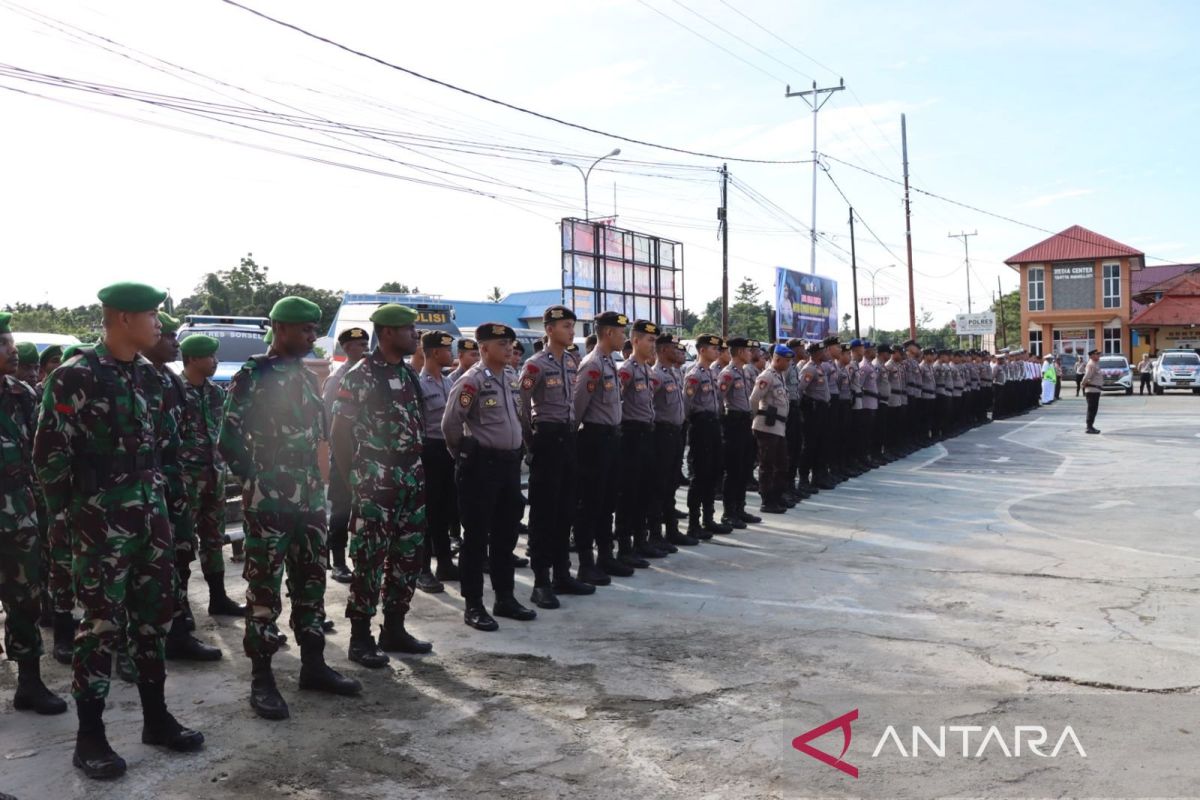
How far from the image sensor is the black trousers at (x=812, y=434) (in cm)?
1255

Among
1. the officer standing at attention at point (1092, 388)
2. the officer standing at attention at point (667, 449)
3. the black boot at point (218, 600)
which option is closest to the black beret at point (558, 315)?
the officer standing at attention at point (667, 449)

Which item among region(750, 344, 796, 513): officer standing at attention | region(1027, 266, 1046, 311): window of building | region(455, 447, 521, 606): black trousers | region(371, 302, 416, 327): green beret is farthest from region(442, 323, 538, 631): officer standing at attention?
region(1027, 266, 1046, 311): window of building

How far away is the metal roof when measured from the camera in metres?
60.1

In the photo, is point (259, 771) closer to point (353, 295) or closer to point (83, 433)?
point (83, 433)

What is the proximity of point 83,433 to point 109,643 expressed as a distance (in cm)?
87

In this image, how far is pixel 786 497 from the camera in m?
11.5

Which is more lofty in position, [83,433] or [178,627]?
[83,433]

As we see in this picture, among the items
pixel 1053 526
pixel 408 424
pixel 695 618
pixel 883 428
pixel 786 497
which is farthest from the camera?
pixel 883 428

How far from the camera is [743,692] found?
471 centimetres

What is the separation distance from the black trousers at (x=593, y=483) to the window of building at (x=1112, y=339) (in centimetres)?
6160

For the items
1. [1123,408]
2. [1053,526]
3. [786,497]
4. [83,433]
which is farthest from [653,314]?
[83,433]

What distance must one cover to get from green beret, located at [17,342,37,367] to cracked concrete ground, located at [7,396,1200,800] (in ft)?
6.69

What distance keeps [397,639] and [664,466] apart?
357cm

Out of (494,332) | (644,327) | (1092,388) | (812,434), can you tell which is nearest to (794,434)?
(812,434)
